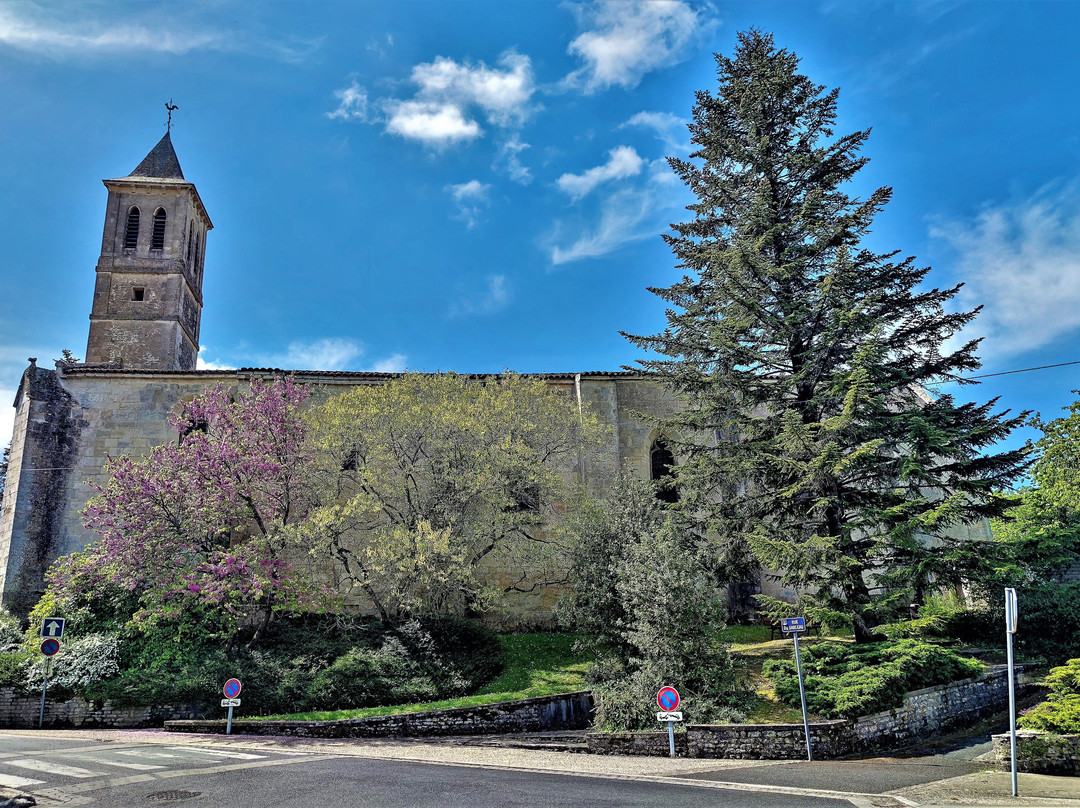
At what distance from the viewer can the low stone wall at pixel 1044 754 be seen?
10.8 meters

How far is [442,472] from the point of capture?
69.5ft

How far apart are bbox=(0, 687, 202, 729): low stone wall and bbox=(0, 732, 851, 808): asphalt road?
4.85 metres

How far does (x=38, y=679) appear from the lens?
17.0 m

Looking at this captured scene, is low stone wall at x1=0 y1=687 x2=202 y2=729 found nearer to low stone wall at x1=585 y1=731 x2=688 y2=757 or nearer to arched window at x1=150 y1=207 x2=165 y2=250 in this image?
low stone wall at x1=585 y1=731 x2=688 y2=757

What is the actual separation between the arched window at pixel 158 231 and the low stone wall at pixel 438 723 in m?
28.5

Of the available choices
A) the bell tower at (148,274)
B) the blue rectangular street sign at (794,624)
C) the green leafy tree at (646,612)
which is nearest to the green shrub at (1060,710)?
the blue rectangular street sign at (794,624)

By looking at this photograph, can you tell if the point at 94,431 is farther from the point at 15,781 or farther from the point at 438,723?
the point at 15,781

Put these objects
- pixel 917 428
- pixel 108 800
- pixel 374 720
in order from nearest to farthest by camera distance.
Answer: pixel 108 800, pixel 374 720, pixel 917 428

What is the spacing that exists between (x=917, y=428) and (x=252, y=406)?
18.2 meters

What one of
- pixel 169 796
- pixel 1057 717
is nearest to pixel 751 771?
pixel 1057 717

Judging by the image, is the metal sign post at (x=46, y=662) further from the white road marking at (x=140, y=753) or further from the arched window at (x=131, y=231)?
the arched window at (x=131, y=231)

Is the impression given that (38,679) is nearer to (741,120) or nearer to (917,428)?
(917,428)

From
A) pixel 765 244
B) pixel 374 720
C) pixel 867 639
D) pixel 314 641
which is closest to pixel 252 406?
pixel 314 641

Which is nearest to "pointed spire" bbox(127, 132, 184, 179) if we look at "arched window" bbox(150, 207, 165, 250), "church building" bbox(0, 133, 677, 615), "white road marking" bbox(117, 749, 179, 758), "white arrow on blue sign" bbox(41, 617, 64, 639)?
"arched window" bbox(150, 207, 165, 250)
